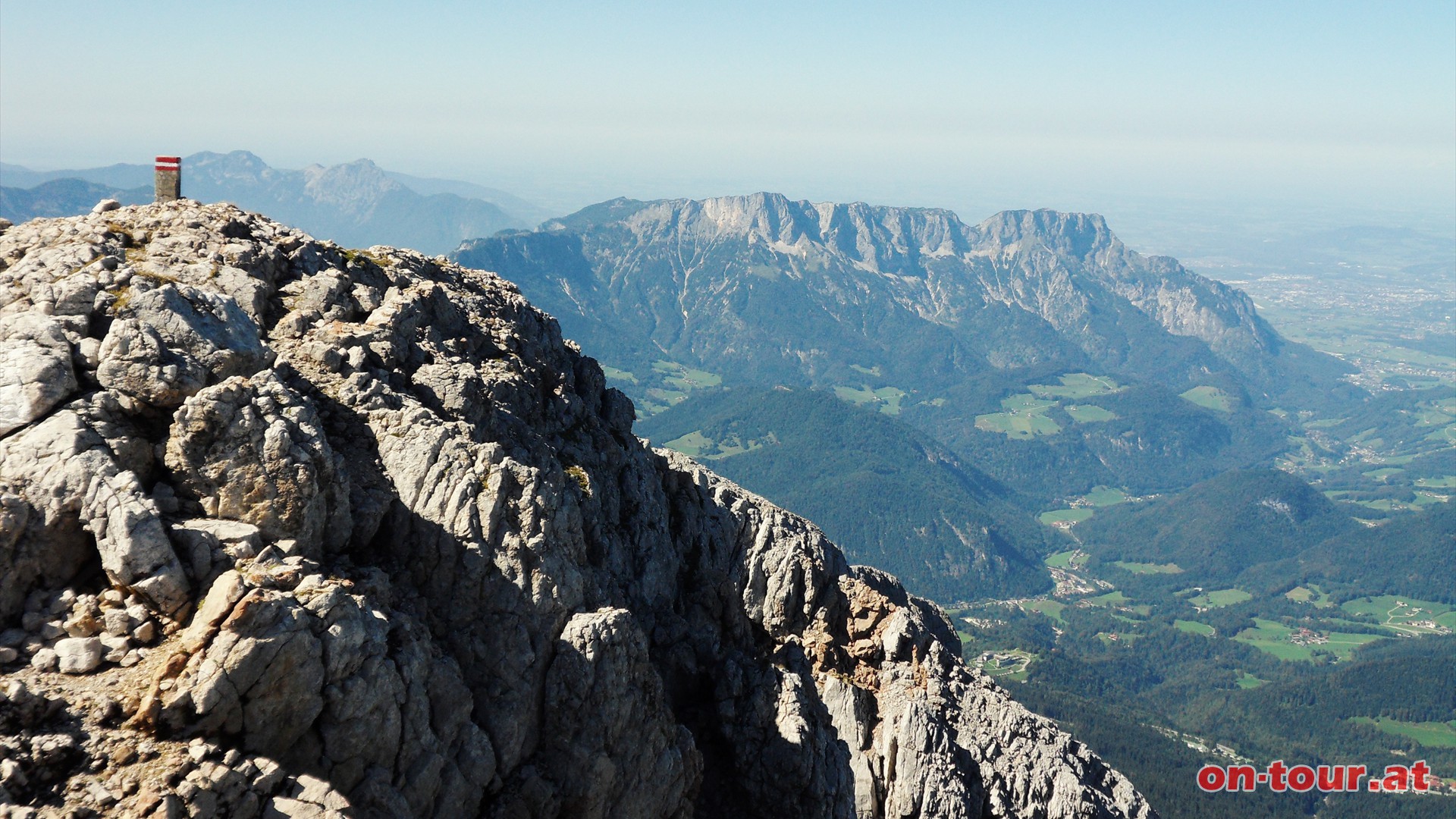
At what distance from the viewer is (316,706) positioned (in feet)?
72.7

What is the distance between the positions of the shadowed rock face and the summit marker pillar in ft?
14.4

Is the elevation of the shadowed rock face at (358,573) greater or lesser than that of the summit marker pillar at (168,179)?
lesser

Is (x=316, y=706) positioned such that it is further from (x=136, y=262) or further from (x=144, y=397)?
(x=136, y=262)

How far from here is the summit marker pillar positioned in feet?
133

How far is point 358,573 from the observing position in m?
25.9

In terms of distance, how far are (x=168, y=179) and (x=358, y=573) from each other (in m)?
25.5

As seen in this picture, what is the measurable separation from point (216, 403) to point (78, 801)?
9.95m

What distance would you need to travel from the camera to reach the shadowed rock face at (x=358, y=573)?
2119 cm

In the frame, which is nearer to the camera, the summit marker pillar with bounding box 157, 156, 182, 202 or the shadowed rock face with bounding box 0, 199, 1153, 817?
the shadowed rock face with bounding box 0, 199, 1153, 817

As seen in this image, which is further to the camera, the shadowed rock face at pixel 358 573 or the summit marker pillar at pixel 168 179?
the summit marker pillar at pixel 168 179

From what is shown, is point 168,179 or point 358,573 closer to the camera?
point 358,573

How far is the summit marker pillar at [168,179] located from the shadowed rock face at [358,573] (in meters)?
4.40

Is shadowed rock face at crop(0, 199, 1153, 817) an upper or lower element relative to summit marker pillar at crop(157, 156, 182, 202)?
lower

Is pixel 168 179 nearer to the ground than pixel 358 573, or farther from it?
farther from it
